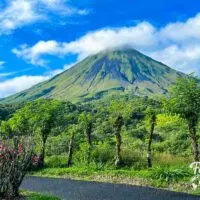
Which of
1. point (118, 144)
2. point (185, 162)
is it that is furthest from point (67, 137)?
point (185, 162)

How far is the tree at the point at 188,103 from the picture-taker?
32.5m

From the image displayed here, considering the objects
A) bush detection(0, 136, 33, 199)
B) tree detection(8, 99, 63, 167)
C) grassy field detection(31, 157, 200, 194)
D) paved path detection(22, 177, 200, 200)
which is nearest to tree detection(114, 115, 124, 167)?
grassy field detection(31, 157, 200, 194)

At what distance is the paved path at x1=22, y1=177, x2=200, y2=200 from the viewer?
2309 centimetres

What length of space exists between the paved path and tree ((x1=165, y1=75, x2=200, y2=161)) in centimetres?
778

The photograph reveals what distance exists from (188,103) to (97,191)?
10809mm

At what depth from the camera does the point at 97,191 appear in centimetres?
2569

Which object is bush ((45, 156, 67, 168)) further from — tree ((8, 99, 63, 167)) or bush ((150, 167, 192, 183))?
bush ((150, 167, 192, 183))

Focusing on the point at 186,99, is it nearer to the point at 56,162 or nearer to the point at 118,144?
the point at 118,144

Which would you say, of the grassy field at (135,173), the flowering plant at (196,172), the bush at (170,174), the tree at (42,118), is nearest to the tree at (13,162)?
the grassy field at (135,173)

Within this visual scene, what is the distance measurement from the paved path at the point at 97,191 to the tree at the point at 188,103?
778 centimetres

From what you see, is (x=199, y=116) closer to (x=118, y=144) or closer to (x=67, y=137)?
(x=118, y=144)

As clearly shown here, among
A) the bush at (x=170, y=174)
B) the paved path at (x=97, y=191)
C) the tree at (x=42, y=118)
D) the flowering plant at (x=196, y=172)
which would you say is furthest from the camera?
the tree at (x=42, y=118)

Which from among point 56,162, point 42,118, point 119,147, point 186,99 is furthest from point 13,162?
point 42,118

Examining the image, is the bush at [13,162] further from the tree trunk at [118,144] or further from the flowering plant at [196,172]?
the tree trunk at [118,144]
